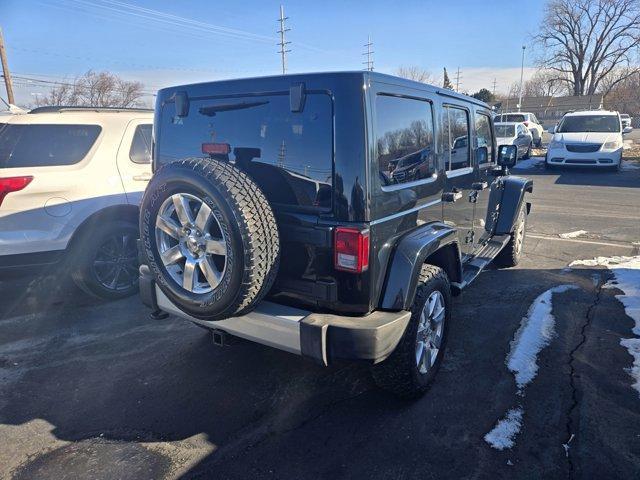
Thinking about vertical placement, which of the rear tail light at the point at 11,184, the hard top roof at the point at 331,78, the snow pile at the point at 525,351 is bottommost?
the snow pile at the point at 525,351

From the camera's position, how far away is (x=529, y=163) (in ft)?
58.0

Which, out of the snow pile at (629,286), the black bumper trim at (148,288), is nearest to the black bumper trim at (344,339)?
the black bumper trim at (148,288)

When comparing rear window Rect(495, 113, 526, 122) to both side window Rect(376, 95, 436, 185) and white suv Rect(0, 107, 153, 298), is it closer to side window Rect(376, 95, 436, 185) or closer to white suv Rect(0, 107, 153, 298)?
white suv Rect(0, 107, 153, 298)

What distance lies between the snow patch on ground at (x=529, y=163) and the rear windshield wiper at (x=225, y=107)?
1567 cm

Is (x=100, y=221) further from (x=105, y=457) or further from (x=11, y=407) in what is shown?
(x=105, y=457)

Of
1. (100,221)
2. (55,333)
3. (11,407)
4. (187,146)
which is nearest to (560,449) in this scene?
(187,146)

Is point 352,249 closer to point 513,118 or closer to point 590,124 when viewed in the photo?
point 590,124

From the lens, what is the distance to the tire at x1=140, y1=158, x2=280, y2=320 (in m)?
2.43

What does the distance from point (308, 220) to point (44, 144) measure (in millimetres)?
3258

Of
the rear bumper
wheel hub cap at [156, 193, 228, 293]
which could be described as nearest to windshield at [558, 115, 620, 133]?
the rear bumper

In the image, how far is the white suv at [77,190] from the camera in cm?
421

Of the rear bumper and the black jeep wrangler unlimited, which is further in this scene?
the rear bumper

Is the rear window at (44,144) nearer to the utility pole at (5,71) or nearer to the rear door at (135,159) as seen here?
the rear door at (135,159)

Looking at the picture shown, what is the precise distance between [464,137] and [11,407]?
3962 millimetres
